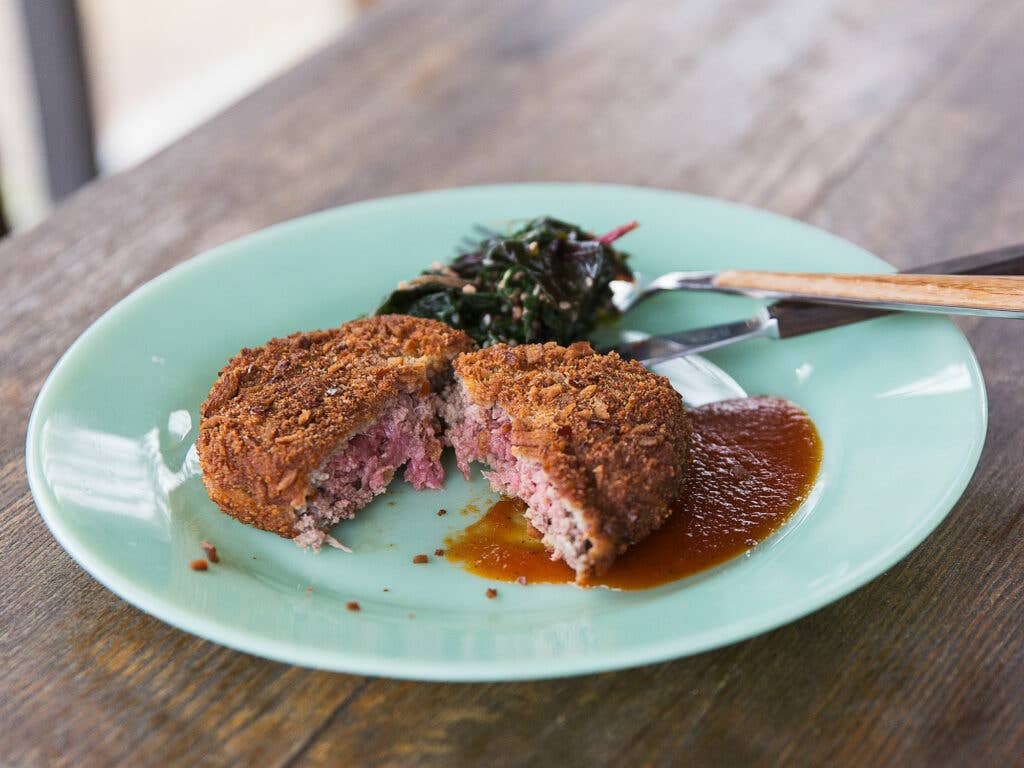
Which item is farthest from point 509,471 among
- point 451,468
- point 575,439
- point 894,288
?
point 894,288

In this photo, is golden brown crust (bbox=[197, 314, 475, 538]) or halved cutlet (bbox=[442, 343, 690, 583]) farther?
golden brown crust (bbox=[197, 314, 475, 538])

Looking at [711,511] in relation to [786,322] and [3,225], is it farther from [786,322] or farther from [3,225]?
[3,225]

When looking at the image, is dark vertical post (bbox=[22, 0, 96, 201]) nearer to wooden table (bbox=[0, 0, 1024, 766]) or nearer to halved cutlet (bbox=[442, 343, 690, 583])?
wooden table (bbox=[0, 0, 1024, 766])

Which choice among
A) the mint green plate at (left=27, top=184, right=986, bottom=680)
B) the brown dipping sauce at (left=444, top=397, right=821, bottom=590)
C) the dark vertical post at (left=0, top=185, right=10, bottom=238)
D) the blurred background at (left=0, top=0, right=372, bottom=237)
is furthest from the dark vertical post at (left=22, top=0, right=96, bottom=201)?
the brown dipping sauce at (left=444, top=397, right=821, bottom=590)

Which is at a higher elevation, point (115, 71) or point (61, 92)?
point (61, 92)

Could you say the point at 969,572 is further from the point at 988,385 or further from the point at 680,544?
the point at 988,385

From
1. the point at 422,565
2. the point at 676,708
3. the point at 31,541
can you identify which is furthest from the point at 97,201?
the point at 676,708
